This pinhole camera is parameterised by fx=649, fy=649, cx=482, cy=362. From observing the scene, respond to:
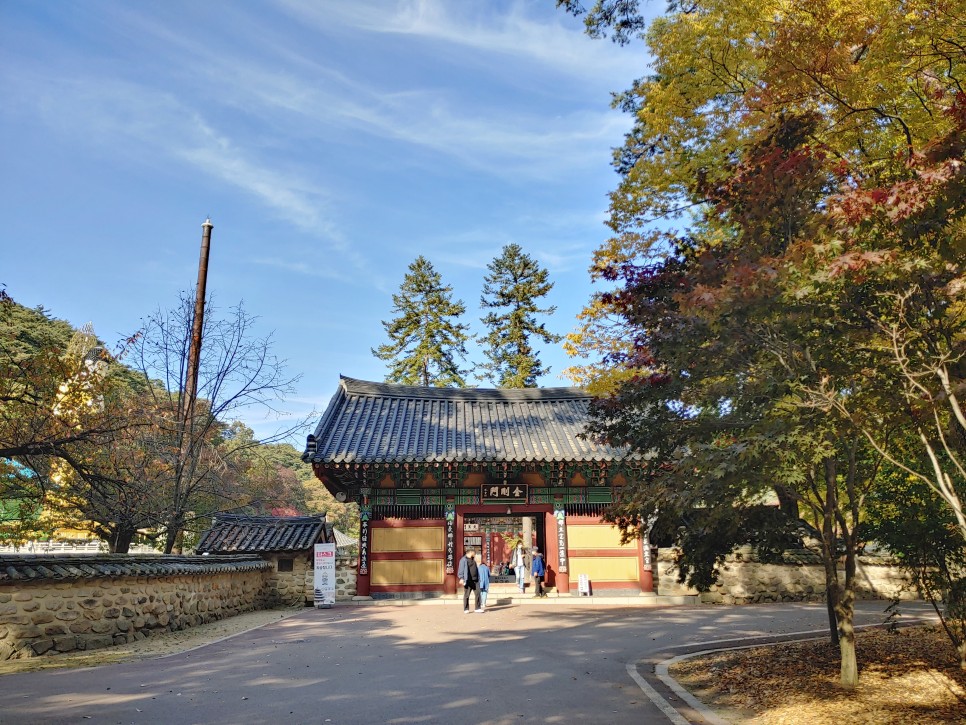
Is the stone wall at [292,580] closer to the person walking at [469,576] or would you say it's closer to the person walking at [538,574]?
the person walking at [469,576]

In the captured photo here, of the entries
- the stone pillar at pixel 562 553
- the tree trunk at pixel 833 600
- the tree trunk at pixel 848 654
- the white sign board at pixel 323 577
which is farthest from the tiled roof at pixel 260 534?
the tree trunk at pixel 848 654

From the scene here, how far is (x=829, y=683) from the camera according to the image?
279 inches

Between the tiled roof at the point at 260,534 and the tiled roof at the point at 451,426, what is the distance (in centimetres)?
262

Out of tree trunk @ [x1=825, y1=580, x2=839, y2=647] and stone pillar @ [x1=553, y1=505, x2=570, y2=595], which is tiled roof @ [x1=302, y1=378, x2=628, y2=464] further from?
tree trunk @ [x1=825, y1=580, x2=839, y2=647]

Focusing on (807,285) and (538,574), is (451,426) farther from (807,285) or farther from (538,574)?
(807,285)

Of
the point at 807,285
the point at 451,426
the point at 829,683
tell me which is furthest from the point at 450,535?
the point at 807,285

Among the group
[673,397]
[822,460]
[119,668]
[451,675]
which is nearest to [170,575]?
[119,668]

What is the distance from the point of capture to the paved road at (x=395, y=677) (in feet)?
20.5

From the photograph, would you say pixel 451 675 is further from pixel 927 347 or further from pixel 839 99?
pixel 839 99

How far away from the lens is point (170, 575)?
1248 cm

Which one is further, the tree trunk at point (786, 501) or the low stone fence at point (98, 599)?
the low stone fence at point (98, 599)

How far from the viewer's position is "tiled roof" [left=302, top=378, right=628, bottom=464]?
18.4 metres

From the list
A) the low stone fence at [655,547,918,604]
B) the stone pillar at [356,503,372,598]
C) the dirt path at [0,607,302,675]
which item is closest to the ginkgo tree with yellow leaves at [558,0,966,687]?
the dirt path at [0,607,302,675]

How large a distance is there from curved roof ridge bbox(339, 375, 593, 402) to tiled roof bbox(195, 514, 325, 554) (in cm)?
515
